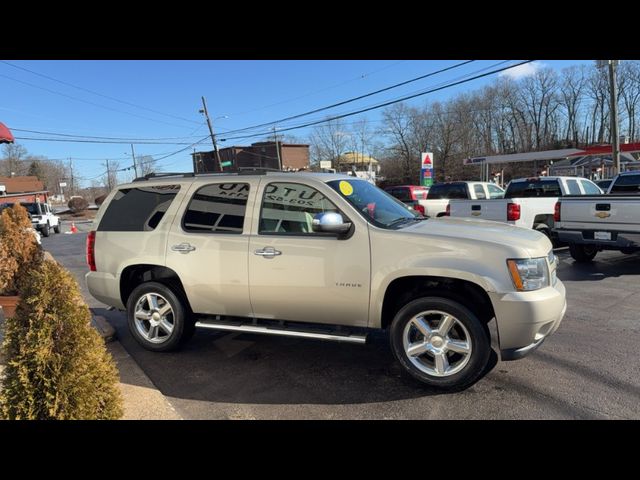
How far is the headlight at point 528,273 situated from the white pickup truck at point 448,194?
10149mm

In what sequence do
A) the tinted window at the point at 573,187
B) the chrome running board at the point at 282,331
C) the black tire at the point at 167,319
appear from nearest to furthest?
1. the chrome running board at the point at 282,331
2. the black tire at the point at 167,319
3. the tinted window at the point at 573,187

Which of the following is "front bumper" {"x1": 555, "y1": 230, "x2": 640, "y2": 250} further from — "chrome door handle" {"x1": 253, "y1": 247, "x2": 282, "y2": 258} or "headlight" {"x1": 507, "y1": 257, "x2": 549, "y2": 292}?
"chrome door handle" {"x1": 253, "y1": 247, "x2": 282, "y2": 258}

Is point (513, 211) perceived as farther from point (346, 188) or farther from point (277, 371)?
point (277, 371)

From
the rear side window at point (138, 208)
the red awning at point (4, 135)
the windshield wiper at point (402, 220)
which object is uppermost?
the red awning at point (4, 135)

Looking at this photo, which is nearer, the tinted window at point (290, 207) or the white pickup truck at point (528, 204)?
the tinted window at point (290, 207)

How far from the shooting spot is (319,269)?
3887mm

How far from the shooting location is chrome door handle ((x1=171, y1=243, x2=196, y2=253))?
174 inches

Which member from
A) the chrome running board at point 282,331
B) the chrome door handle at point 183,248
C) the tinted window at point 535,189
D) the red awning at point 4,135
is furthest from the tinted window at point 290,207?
the tinted window at point 535,189

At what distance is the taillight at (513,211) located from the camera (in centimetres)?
990

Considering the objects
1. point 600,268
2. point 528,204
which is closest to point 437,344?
point 600,268

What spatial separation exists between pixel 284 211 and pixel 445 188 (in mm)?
11562

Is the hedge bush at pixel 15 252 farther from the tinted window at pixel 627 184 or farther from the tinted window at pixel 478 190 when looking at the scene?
the tinted window at pixel 627 184
